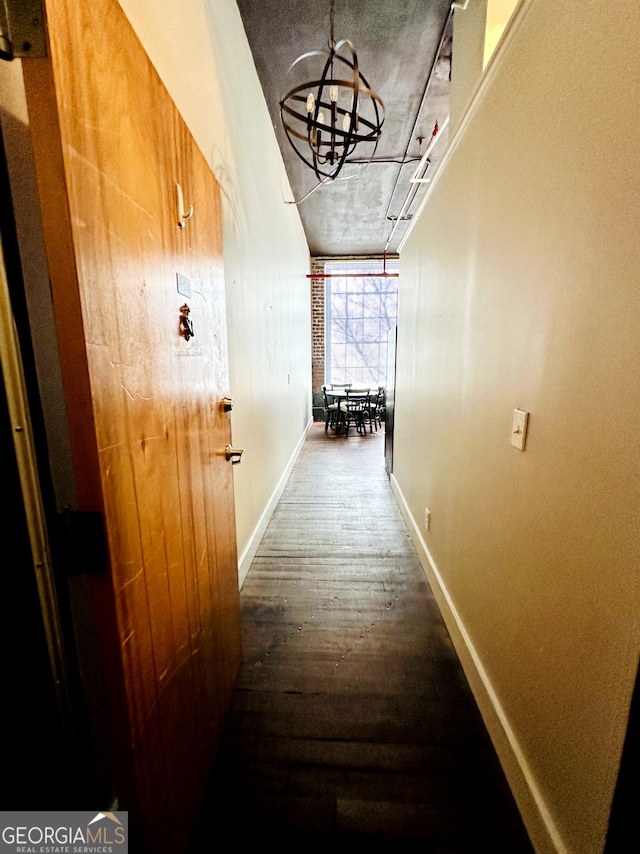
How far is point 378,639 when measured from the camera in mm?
1633

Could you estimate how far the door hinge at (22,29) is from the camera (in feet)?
1.55

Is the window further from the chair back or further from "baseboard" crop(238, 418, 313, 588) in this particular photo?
"baseboard" crop(238, 418, 313, 588)

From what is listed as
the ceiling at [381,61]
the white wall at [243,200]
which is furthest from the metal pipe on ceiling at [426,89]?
the white wall at [243,200]

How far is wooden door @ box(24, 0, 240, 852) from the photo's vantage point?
530 millimetres

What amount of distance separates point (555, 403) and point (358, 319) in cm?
648

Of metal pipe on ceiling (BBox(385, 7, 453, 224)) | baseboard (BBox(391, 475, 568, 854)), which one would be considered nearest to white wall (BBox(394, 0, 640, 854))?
baseboard (BBox(391, 475, 568, 854))

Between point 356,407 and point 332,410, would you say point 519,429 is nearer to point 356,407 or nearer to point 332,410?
point 332,410

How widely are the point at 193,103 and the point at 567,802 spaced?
2.66m

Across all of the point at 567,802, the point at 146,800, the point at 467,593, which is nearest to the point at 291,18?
the point at 467,593

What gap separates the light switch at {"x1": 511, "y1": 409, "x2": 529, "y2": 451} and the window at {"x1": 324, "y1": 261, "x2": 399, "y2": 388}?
5.82 meters

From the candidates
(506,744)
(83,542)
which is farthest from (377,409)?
(83,542)

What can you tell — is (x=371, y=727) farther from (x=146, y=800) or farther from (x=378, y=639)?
(x=146, y=800)

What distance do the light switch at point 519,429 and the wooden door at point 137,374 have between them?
1.03 metres

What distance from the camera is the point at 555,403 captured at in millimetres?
879
